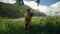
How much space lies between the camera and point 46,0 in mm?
6727

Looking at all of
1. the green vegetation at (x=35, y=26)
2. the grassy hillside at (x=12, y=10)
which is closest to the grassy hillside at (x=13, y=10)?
the grassy hillside at (x=12, y=10)

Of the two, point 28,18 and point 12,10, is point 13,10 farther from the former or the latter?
point 28,18

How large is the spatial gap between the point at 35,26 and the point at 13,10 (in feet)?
2.43

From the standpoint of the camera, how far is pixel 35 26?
6.62m

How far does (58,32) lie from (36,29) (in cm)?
58

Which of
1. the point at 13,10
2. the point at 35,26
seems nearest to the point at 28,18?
the point at 35,26

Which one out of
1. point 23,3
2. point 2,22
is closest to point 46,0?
point 23,3

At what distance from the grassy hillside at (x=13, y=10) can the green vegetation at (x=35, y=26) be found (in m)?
0.14

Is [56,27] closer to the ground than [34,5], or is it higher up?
closer to the ground

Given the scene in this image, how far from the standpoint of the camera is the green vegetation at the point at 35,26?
6543 mm

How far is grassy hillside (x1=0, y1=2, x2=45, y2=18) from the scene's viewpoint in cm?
670

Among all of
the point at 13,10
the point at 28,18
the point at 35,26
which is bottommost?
the point at 35,26

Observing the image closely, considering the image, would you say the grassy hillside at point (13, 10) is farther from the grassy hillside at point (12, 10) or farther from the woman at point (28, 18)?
the woman at point (28, 18)

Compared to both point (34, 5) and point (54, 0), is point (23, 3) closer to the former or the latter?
point (34, 5)
